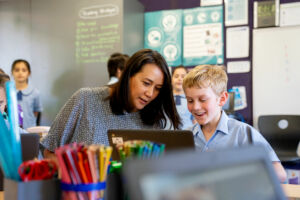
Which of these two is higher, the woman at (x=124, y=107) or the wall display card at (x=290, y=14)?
the wall display card at (x=290, y=14)

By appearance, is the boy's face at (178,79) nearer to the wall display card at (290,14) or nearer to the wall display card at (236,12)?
the wall display card at (236,12)

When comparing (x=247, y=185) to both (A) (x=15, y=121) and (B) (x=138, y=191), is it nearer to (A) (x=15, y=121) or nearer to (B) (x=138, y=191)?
(B) (x=138, y=191)

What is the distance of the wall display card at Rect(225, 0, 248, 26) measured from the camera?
3635 mm

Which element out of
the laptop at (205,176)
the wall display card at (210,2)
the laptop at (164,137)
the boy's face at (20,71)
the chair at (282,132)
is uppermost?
the wall display card at (210,2)

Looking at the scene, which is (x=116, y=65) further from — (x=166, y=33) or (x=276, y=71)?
(x=276, y=71)

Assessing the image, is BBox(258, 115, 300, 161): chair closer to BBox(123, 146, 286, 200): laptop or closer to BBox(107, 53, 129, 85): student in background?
BBox(107, 53, 129, 85): student in background

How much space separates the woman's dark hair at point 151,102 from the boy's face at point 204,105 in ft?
0.54

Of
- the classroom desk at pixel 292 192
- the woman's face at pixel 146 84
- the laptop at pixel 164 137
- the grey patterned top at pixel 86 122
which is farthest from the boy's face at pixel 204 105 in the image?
the laptop at pixel 164 137

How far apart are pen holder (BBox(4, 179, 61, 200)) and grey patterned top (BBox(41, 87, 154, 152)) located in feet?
2.80

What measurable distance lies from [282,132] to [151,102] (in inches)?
77.9

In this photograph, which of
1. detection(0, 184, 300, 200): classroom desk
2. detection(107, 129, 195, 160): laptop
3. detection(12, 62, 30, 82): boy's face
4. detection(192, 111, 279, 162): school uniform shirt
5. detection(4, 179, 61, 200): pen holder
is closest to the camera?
detection(4, 179, 61, 200): pen holder

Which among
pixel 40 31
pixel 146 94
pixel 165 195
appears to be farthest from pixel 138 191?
pixel 40 31

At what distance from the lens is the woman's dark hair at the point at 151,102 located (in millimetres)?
1528

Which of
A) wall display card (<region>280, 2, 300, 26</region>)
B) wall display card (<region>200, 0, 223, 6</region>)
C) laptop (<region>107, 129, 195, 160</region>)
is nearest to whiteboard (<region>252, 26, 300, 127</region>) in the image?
wall display card (<region>280, 2, 300, 26</region>)
